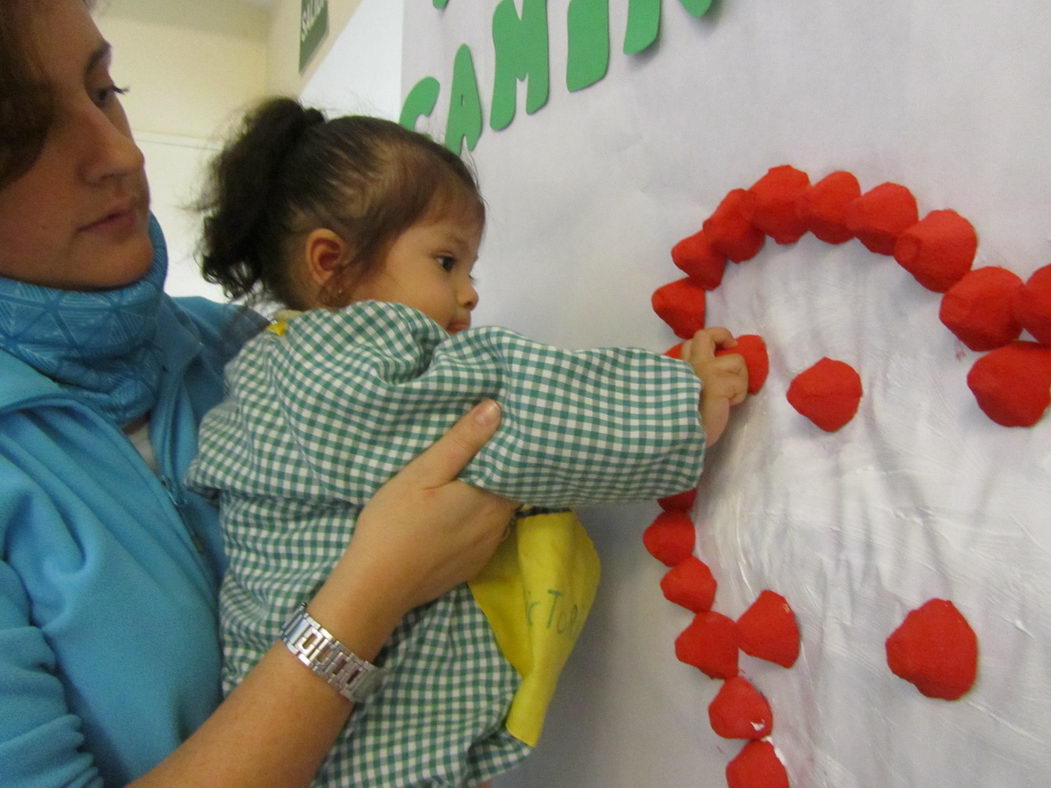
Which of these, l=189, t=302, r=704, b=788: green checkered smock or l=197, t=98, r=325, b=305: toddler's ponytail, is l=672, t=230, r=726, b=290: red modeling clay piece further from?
l=197, t=98, r=325, b=305: toddler's ponytail

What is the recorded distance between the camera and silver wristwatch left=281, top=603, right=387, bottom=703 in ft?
1.70

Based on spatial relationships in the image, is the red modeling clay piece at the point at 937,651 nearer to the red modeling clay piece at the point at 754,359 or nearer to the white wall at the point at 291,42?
the red modeling clay piece at the point at 754,359

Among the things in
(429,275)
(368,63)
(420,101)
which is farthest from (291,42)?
(429,275)

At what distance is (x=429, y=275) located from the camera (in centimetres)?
70

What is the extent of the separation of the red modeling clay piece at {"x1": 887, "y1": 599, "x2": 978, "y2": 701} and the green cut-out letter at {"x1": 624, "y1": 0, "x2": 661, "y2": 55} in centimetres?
48

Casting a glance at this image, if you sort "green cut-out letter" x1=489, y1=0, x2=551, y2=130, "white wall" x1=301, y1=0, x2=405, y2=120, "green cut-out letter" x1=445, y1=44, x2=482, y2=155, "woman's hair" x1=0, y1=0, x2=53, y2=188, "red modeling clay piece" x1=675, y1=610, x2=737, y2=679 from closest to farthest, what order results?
"woman's hair" x1=0, y1=0, x2=53, y2=188
"red modeling clay piece" x1=675, y1=610, x2=737, y2=679
"green cut-out letter" x1=489, y1=0, x2=551, y2=130
"green cut-out letter" x1=445, y1=44, x2=482, y2=155
"white wall" x1=301, y1=0, x2=405, y2=120

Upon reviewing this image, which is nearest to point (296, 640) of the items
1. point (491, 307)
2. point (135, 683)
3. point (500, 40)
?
point (135, 683)

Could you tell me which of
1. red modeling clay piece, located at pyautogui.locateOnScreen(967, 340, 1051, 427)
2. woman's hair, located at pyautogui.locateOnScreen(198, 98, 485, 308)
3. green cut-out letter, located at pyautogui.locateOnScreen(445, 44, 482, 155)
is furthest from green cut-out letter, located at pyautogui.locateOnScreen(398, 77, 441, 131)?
red modeling clay piece, located at pyautogui.locateOnScreen(967, 340, 1051, 427)

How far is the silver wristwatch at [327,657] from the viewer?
1.70 ft

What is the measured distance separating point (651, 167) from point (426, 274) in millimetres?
224

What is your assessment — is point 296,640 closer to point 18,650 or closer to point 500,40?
point 18,650

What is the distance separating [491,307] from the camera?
979 mm

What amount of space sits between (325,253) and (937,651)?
0.58 metres

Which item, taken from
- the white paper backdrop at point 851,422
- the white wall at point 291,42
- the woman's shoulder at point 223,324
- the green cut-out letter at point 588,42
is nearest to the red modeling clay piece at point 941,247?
the white paper backdrop at point 851,422
